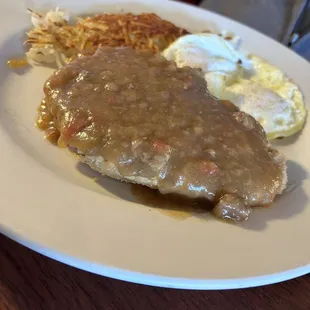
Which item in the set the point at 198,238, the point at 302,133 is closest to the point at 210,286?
the point at 198,238

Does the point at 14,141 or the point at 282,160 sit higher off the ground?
the point at 282,160

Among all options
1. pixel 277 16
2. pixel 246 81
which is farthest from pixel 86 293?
pixel 277 16

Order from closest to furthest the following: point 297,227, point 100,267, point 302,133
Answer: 1. point 100,267
2. point 297,227
3. point 302,133

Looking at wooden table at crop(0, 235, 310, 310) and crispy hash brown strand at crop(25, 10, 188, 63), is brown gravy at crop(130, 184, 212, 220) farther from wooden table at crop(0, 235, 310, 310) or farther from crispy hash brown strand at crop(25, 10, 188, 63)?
crispy hash brown strand at crop(25, 10, 188, 63)

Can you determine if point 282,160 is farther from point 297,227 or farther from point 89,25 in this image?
point 89,25

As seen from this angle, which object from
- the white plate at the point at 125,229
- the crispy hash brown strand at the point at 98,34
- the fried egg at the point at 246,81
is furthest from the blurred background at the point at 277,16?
the white plate at the point at 125,229

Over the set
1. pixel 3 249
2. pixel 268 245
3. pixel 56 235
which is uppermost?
pixel 268 245

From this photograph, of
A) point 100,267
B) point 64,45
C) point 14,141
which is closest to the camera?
point 100,267
